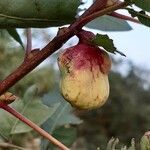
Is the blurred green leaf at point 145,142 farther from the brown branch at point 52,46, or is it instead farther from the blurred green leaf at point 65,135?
the blurred green leaf at point 65,135

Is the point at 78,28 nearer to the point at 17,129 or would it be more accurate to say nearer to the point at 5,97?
the point at 5,97

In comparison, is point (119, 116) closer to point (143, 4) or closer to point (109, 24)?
point (109, 24)

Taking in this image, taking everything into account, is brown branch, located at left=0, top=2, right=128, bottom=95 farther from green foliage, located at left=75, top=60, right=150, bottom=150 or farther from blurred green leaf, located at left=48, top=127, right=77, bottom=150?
green foliage, located at left=75, top=60, right=150, bottom=150

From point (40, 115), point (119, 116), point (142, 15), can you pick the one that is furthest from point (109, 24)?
point (119, 116)

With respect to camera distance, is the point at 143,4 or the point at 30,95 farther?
the point at 30,95

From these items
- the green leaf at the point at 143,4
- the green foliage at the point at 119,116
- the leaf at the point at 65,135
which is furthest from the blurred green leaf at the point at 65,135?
the green foliage at the point at 119,116

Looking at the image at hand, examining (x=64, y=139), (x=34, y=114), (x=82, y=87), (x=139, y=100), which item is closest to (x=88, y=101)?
(x=82, y=87)
